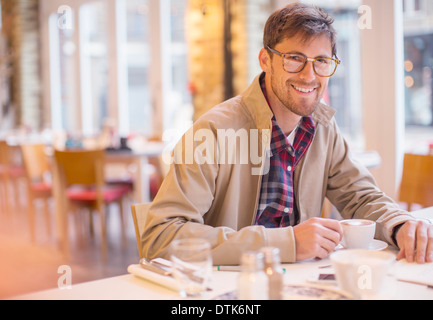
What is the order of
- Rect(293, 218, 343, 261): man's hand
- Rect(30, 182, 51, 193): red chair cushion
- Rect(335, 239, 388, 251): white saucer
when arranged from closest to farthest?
Rect(293, 218, 343, 261): man's hand, Rect(335, 239, 388, 251): white saucer, Rect(30, 182, 51, 193): red chair cushion

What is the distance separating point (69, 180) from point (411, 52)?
2.72 meters

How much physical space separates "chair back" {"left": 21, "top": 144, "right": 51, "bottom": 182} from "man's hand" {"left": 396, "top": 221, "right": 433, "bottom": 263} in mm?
3747

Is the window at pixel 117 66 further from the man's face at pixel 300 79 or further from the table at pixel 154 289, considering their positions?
the table at pixel 154 289

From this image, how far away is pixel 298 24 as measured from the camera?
4.62ft

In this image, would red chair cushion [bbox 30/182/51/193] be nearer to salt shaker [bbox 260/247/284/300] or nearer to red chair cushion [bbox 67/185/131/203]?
red chair cushion [bbox 67/185/131/203]

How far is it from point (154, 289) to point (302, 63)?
785mm

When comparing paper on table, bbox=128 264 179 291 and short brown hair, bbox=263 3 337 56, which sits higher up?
short brown hair, bbox=263 3 337 56

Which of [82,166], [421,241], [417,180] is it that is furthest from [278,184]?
[82,166]

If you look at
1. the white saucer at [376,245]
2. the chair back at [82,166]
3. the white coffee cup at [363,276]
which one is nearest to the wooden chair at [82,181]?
the chair back at [82,166]

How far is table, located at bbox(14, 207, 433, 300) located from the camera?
0.91 m

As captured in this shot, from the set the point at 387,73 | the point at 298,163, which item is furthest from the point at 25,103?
the point at 298,163

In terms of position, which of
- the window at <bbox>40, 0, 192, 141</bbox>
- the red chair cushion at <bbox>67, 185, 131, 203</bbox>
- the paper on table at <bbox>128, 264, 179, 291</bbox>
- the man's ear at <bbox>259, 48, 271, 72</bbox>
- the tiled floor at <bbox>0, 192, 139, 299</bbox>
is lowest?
the tiled floor at <bbox>0, 192, 139, 299</bbox>

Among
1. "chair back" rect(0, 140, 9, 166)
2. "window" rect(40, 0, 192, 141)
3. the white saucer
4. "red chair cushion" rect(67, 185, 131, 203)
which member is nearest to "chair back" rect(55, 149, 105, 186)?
"red chair cushion" rect(67, 185, 131, 203)

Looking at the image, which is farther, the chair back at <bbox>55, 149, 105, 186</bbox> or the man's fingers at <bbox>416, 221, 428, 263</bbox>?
the chair back at <bbox>55, 149, 105, 186</bbox>
